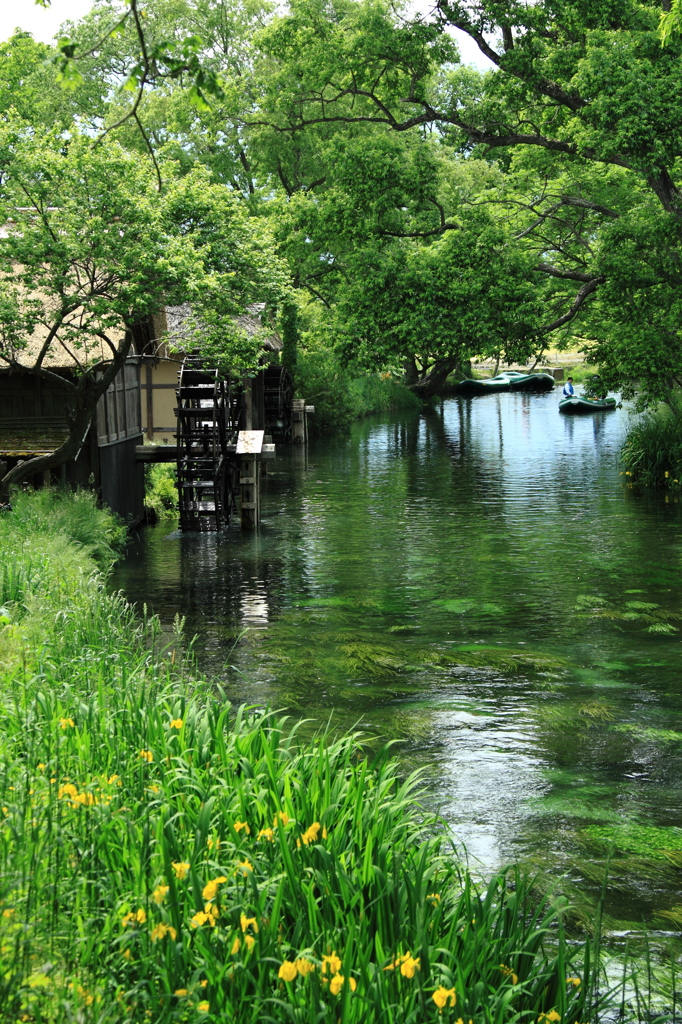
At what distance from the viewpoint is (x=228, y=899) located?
14.2ft

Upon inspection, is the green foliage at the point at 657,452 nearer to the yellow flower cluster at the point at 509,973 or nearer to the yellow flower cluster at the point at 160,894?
the yellow flower cluster at the point at 509,973

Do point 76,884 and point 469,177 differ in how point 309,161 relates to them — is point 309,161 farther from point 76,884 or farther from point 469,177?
point 76,884

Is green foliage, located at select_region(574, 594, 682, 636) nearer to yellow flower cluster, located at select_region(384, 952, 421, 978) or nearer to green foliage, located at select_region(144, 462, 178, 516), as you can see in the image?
yellow flower cluster, located at select_region(384, 952, 421, 978)

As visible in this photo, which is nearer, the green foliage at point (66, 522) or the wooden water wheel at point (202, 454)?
the green foliage at point (66, 522)

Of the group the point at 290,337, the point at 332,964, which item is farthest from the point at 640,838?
the point at 290,337

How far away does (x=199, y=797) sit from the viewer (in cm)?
533

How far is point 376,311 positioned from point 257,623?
9.84 metres

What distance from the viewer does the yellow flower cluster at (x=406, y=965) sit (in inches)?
143

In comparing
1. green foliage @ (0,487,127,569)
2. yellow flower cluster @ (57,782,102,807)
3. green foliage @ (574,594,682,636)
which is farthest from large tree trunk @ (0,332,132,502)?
yellow flower cluster @ (57,782,102,807)

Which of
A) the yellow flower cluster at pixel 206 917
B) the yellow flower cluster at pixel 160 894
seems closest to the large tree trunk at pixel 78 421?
the yellow flower cluster at pixel 160 894

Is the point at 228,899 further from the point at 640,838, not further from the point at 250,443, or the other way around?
the point at 250,443

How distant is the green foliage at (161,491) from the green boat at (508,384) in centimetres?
3994

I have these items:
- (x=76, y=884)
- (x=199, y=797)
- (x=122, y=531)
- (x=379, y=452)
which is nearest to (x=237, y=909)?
(x=76, y=884)

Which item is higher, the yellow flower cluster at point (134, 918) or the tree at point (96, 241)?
the tree at point (96, 241)
